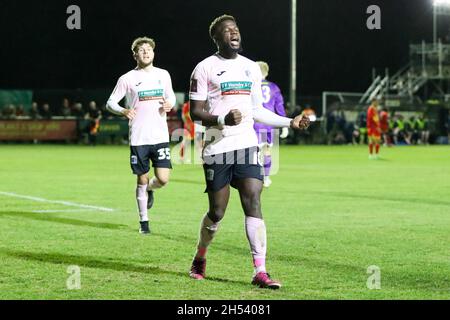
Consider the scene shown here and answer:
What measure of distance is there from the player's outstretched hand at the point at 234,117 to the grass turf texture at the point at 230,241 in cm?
137

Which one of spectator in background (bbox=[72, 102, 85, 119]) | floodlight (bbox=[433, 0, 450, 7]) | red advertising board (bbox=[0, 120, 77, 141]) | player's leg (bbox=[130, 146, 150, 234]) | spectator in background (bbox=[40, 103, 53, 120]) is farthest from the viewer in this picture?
floodlight (bbox=[433, 0, 450, 7])

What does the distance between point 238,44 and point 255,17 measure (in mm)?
52588

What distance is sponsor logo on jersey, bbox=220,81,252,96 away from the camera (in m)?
8.19

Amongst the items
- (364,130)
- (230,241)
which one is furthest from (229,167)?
(364,130)

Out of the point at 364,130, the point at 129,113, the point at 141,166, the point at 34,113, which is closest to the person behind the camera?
the point at 129,113

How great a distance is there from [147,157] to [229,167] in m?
4.15

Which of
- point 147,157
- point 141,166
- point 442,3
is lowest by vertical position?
point 141,166

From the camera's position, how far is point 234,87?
8.20 m

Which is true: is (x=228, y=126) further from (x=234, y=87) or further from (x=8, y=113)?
(x=8, y=113)

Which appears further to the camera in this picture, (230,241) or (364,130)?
(364,130)

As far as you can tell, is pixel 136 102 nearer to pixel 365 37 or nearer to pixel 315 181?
pixel 315 181

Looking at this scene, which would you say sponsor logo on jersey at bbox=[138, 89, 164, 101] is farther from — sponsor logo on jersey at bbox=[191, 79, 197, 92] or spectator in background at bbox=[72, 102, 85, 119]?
spectator in background at bbox=[72, 102, 85, 119]

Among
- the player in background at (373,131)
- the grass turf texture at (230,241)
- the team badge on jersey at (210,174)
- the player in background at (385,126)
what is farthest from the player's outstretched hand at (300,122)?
the player in background at (385,126)

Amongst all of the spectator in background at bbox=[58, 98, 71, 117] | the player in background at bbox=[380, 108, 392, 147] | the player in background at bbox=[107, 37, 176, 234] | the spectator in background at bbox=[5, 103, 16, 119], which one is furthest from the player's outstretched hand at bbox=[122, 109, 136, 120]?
the spectator in background at bbox=[5, 103, 16, 119]
